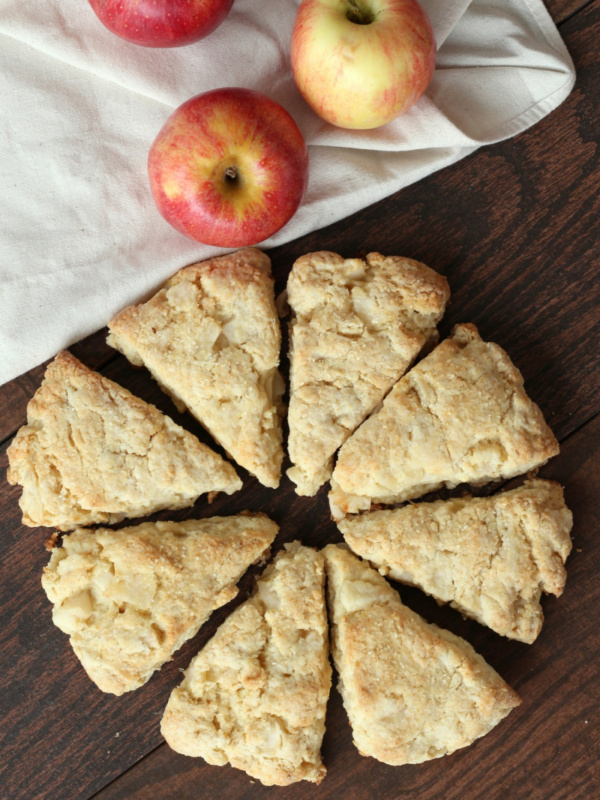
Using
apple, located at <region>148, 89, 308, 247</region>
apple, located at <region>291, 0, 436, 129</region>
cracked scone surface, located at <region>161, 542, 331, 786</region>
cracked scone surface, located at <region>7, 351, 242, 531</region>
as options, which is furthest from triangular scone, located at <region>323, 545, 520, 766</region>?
apple, located at <region>291, 0, 436, 129</region>

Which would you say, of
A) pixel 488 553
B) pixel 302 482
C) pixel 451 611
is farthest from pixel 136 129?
pixel 451 611

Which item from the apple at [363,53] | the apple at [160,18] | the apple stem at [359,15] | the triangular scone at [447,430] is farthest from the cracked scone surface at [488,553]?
the apple at [160,18]

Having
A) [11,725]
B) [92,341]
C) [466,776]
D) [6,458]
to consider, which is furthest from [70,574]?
[466,776]

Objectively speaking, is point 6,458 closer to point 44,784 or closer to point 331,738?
point 44,784

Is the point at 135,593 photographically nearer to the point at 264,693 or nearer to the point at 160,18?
the point at 264,693

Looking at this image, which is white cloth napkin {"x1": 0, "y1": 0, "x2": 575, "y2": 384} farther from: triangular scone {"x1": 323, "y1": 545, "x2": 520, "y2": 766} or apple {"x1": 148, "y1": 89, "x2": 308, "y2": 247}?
triangular scone {"x1": 323, "y1": 545, "x2": 520, "y2": 766}

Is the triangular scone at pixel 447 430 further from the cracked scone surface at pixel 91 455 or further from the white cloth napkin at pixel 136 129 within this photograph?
the white cloth napkin at pixel 136 129
